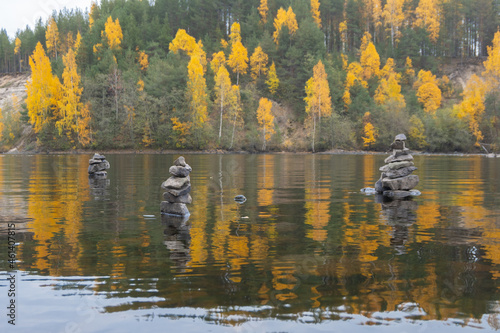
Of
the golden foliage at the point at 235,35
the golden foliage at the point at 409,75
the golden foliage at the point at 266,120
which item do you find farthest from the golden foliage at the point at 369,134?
the golden foliage at the point at 235,35

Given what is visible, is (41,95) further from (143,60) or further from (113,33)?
(113,33)

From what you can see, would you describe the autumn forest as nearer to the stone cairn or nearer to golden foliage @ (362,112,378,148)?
golden foliage @ (362,112,378,148)

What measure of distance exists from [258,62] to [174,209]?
11234 centimetres

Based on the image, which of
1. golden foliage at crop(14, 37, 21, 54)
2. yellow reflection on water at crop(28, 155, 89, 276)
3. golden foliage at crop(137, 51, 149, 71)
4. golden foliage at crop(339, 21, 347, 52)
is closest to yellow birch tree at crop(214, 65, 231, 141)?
golden foliage at crop(137, 51, 149, 71)

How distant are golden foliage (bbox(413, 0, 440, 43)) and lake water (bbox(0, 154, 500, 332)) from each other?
14153cm

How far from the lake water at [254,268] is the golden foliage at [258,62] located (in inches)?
4249

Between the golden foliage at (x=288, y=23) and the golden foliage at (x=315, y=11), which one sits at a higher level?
the golden foliage at (x=315, y=11)

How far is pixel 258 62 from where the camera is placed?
128m

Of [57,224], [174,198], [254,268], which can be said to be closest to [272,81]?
[174,198]

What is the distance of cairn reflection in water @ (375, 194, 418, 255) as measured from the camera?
49.0 ft

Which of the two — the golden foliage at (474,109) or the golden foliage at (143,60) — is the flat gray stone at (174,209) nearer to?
the golden foliage at (474,109)

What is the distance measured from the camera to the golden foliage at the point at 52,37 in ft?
551

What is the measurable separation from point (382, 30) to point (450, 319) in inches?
6344

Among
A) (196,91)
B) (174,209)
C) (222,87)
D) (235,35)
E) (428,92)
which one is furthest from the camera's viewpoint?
(235,35)
